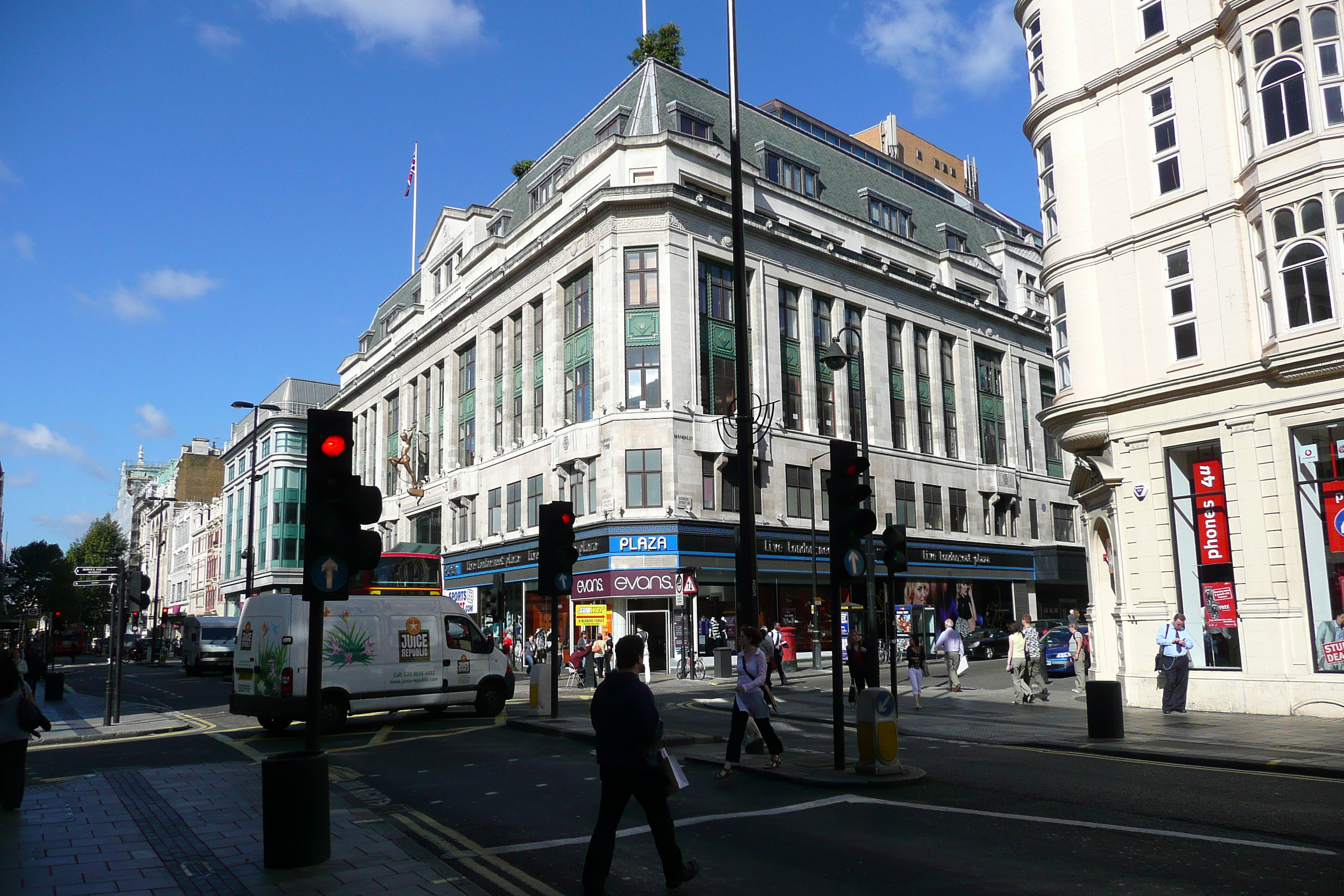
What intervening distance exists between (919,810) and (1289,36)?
16995mm

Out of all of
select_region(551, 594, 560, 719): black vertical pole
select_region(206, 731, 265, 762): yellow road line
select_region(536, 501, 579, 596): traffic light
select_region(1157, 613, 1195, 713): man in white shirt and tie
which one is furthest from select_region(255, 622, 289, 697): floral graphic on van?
select_region(1157, 613, 1195, 713): man in white shirt and tie

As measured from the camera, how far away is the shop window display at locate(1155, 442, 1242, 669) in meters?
19.2

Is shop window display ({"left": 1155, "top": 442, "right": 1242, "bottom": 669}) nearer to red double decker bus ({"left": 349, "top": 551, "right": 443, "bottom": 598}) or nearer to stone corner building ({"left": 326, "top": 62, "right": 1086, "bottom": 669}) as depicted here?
stone corner building ({"left": 326, "top": 62, "right": 1086, "bottom": 669})

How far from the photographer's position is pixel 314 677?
7.37 metres

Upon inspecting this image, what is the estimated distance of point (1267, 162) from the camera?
1845 centimetres

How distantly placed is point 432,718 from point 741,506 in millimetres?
8883

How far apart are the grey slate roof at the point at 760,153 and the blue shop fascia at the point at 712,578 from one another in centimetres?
1445

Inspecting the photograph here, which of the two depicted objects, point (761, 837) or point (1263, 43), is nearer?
point (761, 837)

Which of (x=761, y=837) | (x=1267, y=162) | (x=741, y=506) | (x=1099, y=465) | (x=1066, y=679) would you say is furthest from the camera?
(x=1066, y=679)

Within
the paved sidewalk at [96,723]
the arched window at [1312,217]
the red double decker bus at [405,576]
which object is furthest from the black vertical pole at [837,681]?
the red double decker bus at [405,576]

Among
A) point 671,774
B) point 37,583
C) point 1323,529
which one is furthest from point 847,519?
point 37,583

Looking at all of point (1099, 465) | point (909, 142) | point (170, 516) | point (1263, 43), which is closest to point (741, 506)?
point (1099, 465)

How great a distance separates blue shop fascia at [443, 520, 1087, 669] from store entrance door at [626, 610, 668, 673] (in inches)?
1.6

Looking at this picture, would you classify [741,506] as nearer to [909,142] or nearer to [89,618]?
[909,142]
